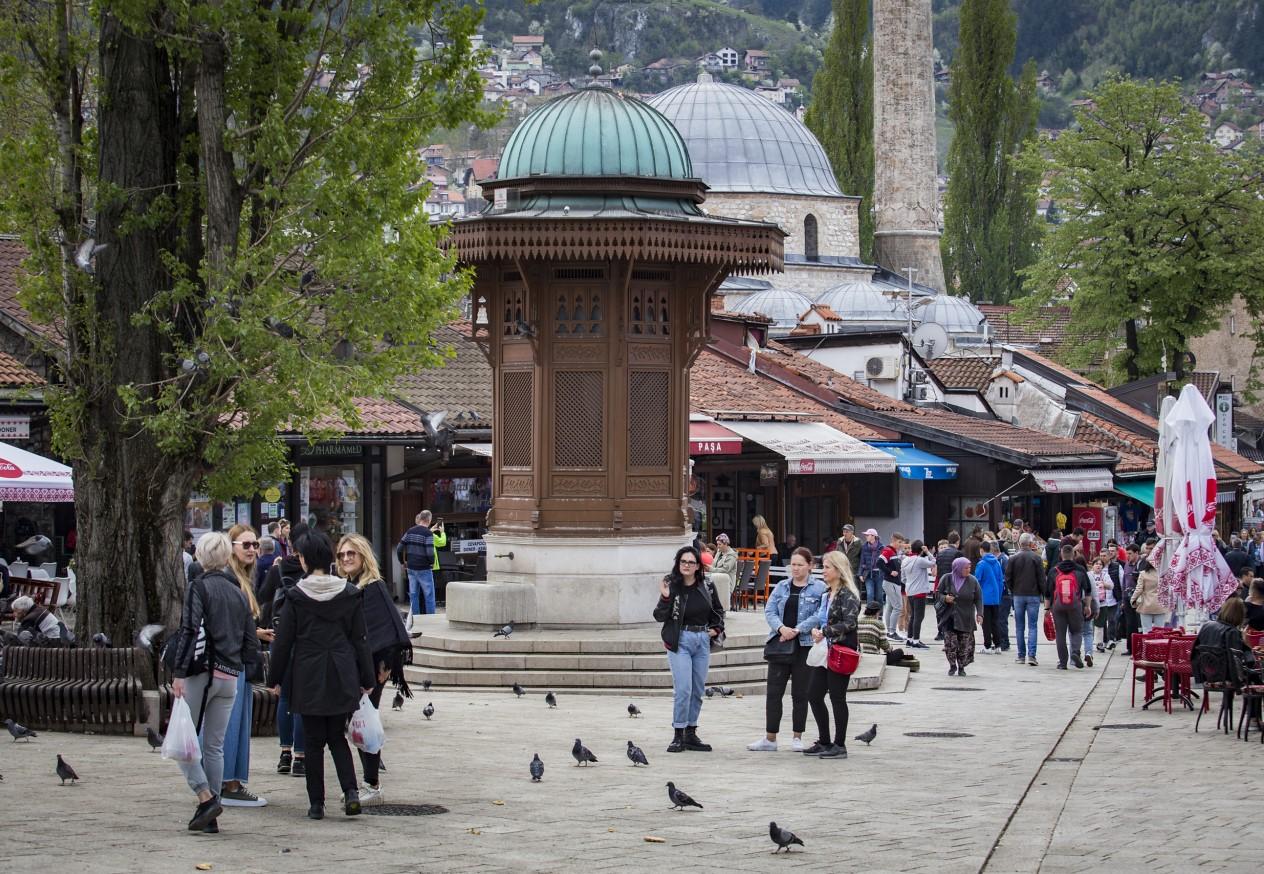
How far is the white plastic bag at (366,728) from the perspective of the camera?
1001 cm

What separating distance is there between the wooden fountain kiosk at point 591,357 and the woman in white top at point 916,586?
6207 mm

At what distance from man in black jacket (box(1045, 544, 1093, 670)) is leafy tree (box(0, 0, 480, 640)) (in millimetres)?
9149

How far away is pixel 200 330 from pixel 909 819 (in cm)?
647

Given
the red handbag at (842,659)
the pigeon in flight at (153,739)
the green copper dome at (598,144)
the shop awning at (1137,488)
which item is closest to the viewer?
the pigeon in flight at (153,739)

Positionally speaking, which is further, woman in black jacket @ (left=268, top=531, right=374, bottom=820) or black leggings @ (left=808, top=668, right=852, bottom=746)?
black leggings @ (left=808, top=668, right=852, bottom=746)

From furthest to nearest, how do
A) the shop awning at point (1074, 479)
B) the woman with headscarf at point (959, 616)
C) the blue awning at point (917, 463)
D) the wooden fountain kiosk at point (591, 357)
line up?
the shop awning at point (1074, 479)
the blue awning at point (917, 463)
the woman with headscarf at point (959, 616)
the wooden fountain kiosk at point (591, 357)

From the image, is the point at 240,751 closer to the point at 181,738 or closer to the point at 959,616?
the point at 181,738

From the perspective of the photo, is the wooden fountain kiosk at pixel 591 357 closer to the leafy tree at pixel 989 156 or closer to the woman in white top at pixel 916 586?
the woman in white top at pixel 916 586

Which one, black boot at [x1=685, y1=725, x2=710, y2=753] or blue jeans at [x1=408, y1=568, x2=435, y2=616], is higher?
blue jeans at [x1=408, y1=568, x2=435, y2=616]

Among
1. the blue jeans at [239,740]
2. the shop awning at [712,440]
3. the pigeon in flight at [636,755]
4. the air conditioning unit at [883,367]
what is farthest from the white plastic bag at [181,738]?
the air conditioning unit at [883,367]

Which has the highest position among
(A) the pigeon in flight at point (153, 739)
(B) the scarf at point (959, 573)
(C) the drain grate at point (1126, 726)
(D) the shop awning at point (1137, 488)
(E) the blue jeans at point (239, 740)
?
(D) the shop awning at point (1137, 488)

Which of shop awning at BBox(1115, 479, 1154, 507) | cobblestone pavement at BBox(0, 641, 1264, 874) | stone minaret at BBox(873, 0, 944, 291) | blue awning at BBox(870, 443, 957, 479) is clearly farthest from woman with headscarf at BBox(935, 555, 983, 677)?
stone minaret at BBox(873, 0, 944, 291)

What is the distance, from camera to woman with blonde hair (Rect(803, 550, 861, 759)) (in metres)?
12.7

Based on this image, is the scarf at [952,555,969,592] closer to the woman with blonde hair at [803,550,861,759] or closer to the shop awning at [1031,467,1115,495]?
the woman with blonde hair at [803,550,861,759]
